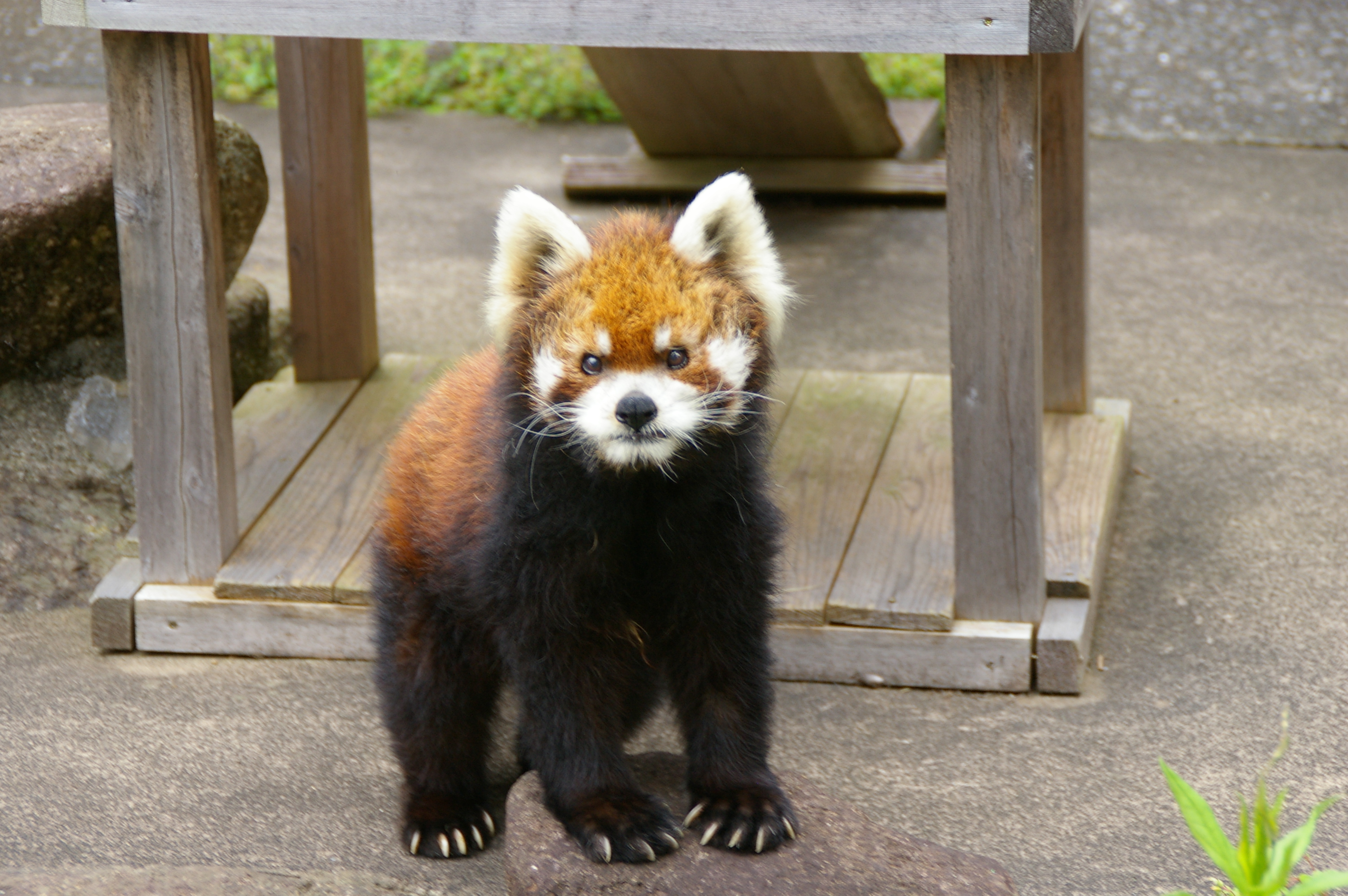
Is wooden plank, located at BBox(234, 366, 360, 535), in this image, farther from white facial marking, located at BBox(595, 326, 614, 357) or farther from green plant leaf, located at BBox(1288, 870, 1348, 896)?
green plant leaf, located at BBox(1288, 870, 1348, 896)

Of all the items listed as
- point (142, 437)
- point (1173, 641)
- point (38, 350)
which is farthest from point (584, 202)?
point (1173, 641)

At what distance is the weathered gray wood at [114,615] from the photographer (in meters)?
3.78

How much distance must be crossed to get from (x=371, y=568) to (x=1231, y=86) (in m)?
6.45

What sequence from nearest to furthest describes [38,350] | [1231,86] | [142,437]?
[142,437] → [38,350] → [1231,86]

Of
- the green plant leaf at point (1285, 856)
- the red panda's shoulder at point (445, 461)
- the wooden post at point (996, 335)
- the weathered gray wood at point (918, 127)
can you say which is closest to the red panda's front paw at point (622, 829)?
the red panda's shoulder at point (445, 461)

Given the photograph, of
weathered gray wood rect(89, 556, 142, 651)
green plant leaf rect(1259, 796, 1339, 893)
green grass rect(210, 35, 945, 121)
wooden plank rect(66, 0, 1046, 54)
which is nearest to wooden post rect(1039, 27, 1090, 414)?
wooden plank rect(66, 0, 1046, 54)

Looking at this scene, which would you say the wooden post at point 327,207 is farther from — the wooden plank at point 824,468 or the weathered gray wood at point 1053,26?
the weathered gray wood at point 1053,26

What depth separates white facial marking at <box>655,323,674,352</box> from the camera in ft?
7.91

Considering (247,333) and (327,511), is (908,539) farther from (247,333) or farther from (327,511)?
(247,333)

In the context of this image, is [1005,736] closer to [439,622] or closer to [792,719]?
[792,719]

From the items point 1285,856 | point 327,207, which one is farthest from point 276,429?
point 1285,856

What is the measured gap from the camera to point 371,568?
318 centimetres

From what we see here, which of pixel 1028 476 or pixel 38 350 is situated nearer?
pixel 1028 476

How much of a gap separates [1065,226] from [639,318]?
2.33 meters
